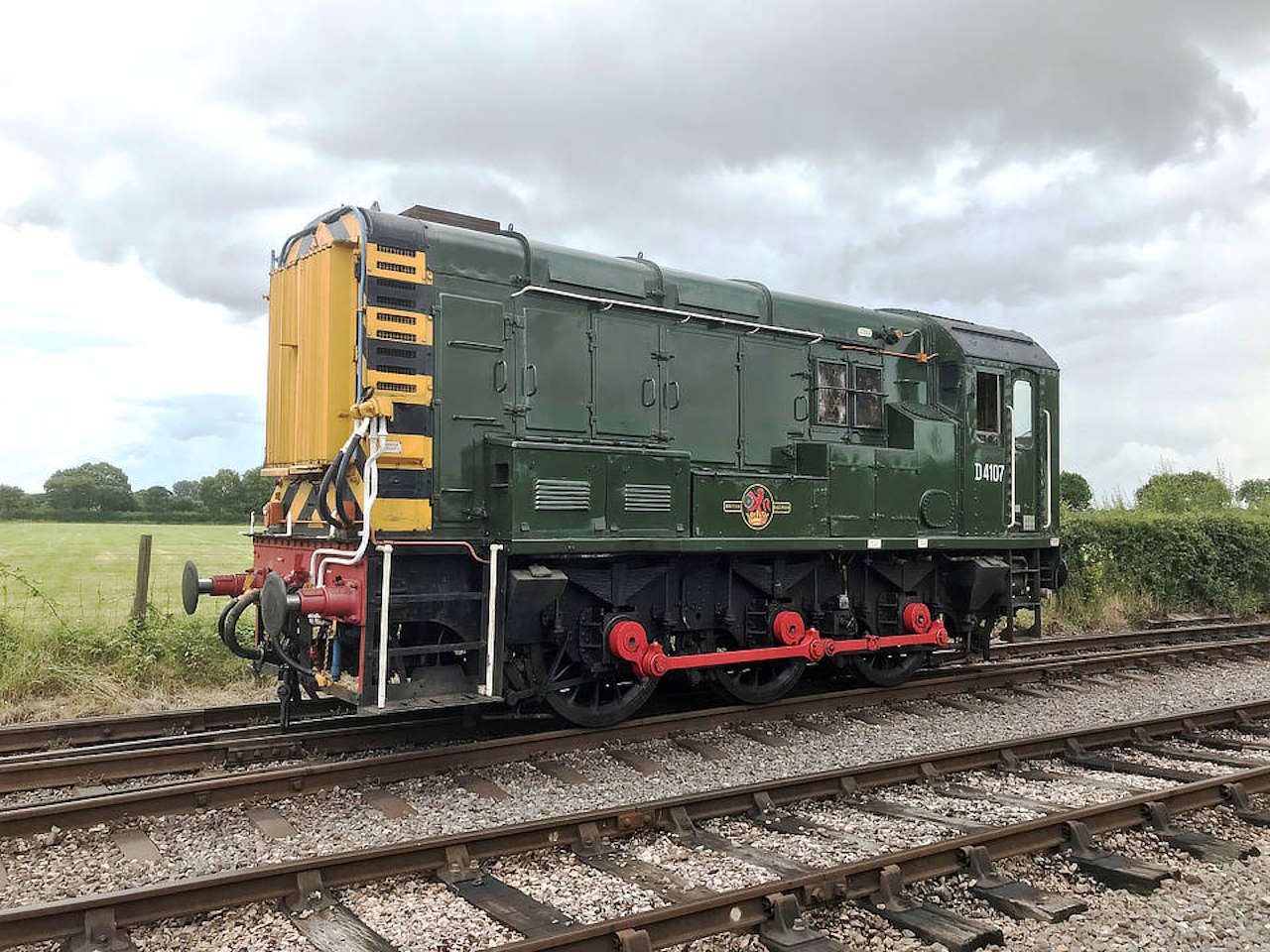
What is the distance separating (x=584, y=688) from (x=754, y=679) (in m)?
1.67

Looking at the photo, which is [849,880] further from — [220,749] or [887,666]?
[887,666]

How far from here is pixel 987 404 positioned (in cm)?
1036

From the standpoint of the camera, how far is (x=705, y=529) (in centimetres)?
777

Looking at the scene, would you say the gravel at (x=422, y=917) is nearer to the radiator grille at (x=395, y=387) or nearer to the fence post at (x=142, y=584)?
the radiator grille at (x=395, y=387)

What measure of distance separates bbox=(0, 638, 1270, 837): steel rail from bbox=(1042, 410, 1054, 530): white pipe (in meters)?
2.00

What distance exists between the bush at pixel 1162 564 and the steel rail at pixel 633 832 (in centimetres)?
1033

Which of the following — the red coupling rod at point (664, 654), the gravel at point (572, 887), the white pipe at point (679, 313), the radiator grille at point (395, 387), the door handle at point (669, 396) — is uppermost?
the white pipe at point (679, 313)

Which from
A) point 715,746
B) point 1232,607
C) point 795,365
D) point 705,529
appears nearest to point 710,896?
point 715,746

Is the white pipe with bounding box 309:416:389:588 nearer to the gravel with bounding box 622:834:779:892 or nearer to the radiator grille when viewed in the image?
the radiator grille

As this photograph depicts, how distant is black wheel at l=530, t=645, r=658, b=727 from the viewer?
718 centimetres

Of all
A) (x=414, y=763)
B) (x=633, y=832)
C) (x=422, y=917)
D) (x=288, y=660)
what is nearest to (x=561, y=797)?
(x=633, y=832)

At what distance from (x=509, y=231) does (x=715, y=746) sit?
4.43 meters

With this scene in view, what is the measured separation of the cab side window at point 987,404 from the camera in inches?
402

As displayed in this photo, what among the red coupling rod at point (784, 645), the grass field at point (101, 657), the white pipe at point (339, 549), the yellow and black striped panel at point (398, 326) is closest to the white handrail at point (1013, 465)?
the red coupling rod at point (784, 645)
